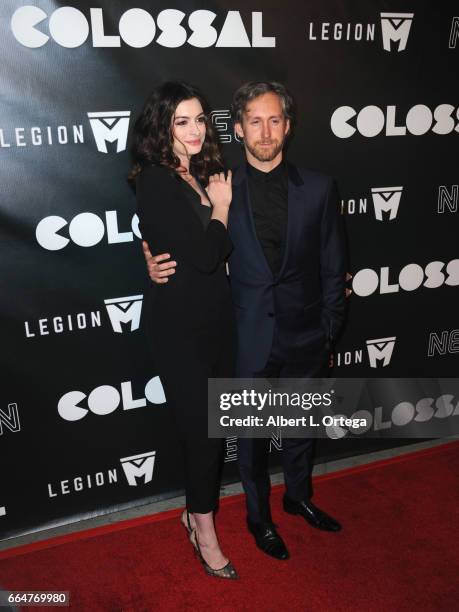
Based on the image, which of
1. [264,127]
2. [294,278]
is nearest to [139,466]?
[294,278]

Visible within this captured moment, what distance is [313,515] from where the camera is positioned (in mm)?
2893

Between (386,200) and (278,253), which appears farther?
(386,200)

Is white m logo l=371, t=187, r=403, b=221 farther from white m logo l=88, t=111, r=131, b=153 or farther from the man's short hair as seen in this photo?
white m logo l=88, t=111, r=131, b=153

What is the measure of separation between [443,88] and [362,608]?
8.50 ft

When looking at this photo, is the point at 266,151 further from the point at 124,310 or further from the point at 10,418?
the point at 10,418

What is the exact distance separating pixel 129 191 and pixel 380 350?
68.4 inches

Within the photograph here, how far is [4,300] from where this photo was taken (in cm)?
261

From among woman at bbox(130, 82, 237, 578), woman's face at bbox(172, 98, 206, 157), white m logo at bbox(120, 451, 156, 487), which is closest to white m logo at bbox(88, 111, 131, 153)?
woman at bbox(130, 82, 237, 578)

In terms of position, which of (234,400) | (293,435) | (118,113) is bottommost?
(293,435)

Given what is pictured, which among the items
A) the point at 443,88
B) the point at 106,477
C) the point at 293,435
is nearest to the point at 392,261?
the point at 443,88

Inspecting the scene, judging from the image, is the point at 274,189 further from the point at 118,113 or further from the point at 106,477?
the point at 106,477

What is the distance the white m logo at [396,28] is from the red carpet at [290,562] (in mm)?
2382

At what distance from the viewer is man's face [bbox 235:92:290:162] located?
94.9 inches

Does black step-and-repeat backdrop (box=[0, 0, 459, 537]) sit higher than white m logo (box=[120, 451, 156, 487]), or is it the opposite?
black step-and-repeat backdrop (box=[0, 0, 459, 537])
